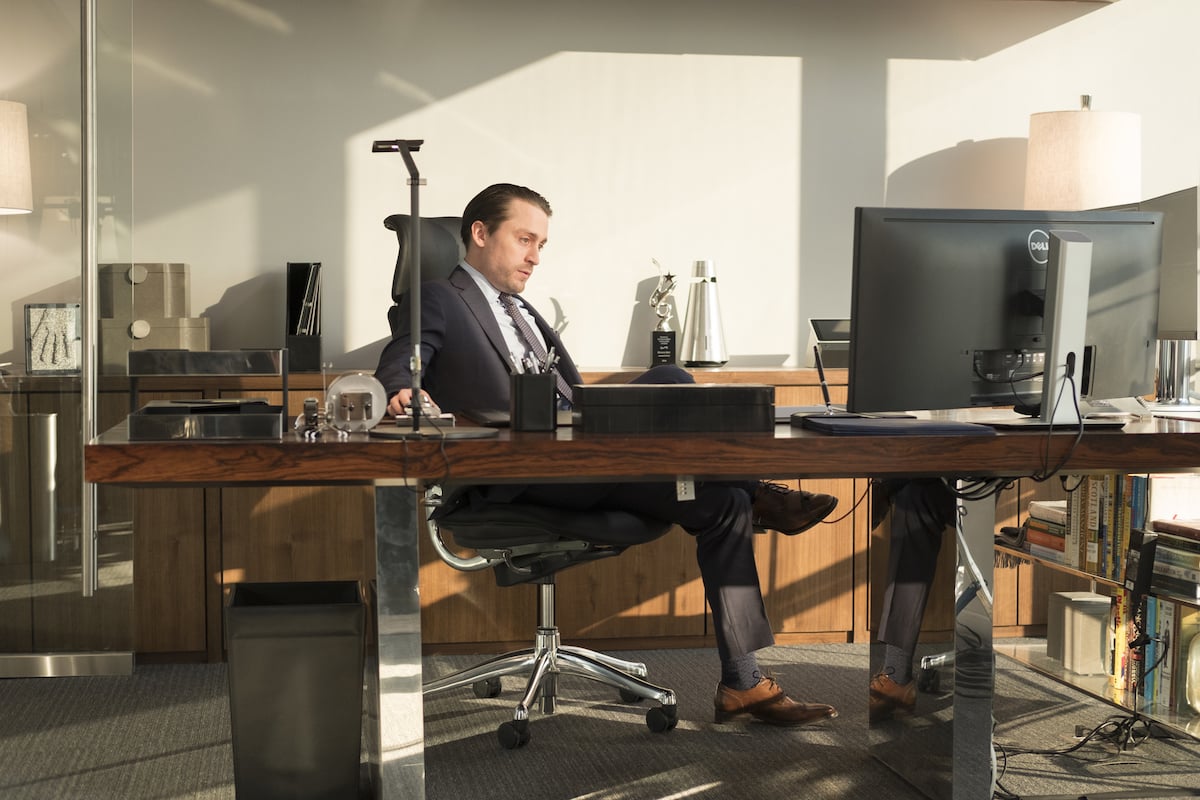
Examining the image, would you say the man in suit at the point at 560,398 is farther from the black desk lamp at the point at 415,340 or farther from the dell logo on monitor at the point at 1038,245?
the dell logo on monitor at the point at 1038,245

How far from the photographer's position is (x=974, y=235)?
2199 millimetres

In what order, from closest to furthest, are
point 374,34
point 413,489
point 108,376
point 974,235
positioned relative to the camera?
point 413,489 < point 974,235 < point 108,376 < point 374,34

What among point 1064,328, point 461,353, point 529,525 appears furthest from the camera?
point 461,353

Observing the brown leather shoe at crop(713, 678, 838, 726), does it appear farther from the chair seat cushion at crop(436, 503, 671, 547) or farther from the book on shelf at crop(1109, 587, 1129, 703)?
the book on shelf at crop(1109, 587, 1129, 703)

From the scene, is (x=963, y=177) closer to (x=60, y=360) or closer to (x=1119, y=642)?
(x=1119, y=642)

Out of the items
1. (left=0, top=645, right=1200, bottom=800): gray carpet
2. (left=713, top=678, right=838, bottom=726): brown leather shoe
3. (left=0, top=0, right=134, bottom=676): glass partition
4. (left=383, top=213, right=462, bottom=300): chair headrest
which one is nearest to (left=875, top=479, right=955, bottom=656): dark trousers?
(left=0, top=645, right=1200, bottom=800): gray carpet

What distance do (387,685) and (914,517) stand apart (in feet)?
3.57

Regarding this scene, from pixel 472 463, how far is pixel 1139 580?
174cm

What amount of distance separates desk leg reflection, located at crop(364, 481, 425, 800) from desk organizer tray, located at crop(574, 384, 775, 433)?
339mm

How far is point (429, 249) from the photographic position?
3.50m

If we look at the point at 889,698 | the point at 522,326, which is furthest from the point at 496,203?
the point at 889,698

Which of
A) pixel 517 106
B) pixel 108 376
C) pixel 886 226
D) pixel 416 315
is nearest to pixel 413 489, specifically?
pixel 416 315

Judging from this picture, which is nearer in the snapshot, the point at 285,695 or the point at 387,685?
the point at 387,685

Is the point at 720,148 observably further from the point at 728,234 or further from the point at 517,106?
the point at 517,106
